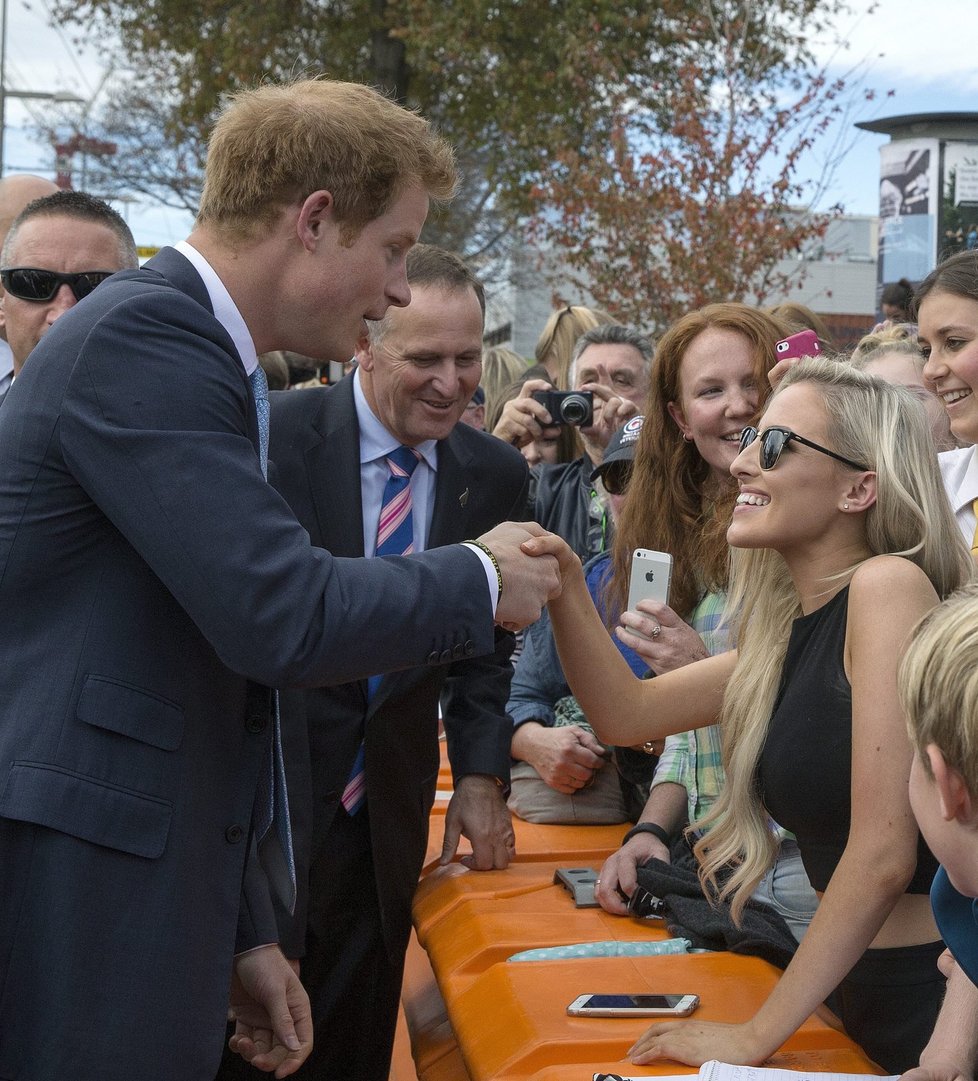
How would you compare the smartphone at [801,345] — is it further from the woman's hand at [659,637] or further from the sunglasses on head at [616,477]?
the sunglasses on head at [616,477]

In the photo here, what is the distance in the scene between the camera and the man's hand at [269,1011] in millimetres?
2328

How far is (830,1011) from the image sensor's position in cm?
235

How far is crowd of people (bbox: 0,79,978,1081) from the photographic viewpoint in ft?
5.94

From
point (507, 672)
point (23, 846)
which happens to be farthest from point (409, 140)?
point (507, 672)

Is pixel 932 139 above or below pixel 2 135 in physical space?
below

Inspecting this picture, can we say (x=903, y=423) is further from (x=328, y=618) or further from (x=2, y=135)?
(x=2, y=135)

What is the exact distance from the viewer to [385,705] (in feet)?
10.4

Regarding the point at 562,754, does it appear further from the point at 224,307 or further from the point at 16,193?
the point at 16,193

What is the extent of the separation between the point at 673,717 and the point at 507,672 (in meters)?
0.85

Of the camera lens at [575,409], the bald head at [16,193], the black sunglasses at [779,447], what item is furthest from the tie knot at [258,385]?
the bald head at [16,193]

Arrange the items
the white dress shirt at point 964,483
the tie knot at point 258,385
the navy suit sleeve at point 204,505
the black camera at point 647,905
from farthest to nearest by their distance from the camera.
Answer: the white dress shirt at point 964,483
the black camera at point 647,905
the tie knot at point 258,385
the navy suit sleeve at point 204,505

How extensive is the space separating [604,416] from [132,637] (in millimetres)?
3094

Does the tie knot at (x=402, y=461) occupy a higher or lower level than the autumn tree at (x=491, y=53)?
lower

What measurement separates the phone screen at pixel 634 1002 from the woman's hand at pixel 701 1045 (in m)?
0.15
